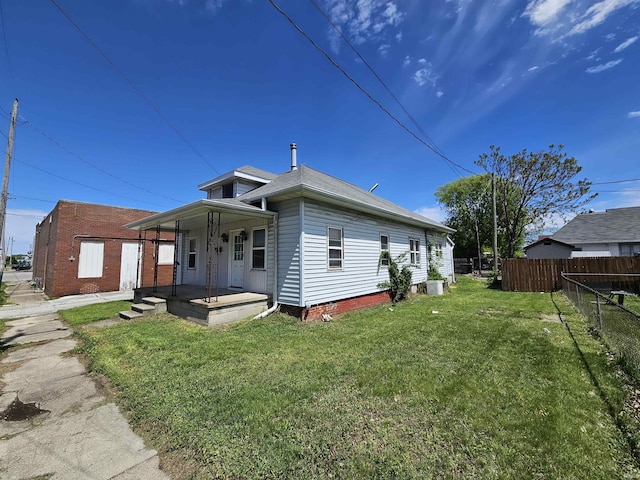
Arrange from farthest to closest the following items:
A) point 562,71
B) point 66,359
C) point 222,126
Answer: point 222,126 < point 562,71 < point 66,359

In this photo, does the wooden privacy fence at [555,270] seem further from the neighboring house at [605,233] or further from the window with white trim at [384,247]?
the neighboring house at [605,233]

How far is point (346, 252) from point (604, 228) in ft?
92.0

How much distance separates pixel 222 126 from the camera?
12.7 m

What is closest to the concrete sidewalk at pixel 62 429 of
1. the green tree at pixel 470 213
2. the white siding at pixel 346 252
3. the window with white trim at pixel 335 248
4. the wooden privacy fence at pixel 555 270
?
the white siding at pixel 346 252

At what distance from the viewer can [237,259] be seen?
9.16 meters

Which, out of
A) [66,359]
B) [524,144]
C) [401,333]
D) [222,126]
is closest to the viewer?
[66,359]

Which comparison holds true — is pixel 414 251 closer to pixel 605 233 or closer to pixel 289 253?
pixel 289 253

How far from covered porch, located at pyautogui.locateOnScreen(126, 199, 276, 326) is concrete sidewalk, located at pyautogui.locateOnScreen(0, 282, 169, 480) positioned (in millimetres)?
2883

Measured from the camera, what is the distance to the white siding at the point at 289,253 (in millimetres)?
7230

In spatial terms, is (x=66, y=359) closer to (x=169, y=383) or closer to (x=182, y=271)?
(x=169, y=383)

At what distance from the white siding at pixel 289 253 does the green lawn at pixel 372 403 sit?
1525 millimetres

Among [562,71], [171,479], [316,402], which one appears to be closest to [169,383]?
[171,479]

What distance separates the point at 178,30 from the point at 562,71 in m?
13.7

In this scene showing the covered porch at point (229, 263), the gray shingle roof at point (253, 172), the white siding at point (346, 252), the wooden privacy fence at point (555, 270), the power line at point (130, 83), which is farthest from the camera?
the wooden privacy fence at point (555, 270)
